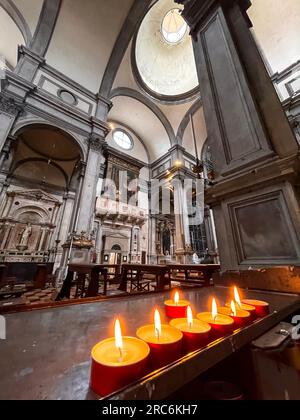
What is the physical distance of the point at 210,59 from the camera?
2.62m

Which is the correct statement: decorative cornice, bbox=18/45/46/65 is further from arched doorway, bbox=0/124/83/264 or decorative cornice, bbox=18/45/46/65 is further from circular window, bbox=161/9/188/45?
circular window, bbox=161/9/188/45

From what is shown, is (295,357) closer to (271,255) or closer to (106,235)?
(271,255)

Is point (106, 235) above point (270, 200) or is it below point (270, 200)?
above

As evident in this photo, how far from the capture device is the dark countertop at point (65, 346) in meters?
0.29

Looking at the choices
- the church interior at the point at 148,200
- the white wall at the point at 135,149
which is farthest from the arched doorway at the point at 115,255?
the white wall at the point at 135,149

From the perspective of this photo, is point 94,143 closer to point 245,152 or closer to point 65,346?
point 245,152

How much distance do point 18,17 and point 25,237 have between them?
8105mm

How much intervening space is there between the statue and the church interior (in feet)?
0.29

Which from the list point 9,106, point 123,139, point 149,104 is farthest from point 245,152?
point 123,139

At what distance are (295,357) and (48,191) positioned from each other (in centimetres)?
1046

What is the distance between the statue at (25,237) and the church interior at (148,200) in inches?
3.5

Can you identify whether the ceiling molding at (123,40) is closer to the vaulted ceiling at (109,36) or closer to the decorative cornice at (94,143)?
the vaulted ceiling at (109,36)

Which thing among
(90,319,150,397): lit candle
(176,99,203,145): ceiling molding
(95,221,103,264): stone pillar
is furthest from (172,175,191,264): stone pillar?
(90,319,150,397): lit candle
